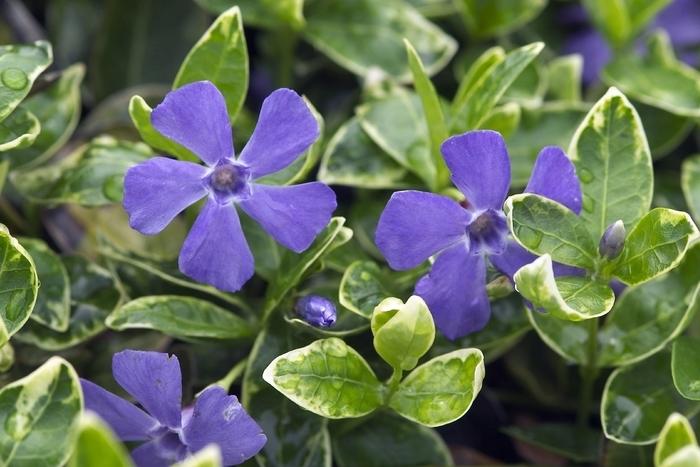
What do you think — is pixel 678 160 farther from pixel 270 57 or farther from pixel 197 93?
pixel 197 93

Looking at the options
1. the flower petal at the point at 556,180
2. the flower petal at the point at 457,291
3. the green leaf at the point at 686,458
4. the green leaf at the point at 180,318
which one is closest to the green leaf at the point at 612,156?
the flower petal at the point at 556,180

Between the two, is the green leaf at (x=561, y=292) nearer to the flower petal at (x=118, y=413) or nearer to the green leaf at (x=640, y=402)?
the green leaf at (x=640, y=402)

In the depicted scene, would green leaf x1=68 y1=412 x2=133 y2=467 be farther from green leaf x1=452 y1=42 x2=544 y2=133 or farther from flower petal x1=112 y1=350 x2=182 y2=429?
green leaf x1=452 y1=42 x2=544 y2=133

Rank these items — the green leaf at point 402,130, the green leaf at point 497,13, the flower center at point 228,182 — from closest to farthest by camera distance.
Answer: the flower center at point 228,182 < the green leaf at point 402,130 < the green leaf at point 497,13

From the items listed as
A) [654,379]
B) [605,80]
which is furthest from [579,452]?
[605,80]

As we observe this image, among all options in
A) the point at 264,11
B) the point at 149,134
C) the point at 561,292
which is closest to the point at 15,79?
the point at 149,134
